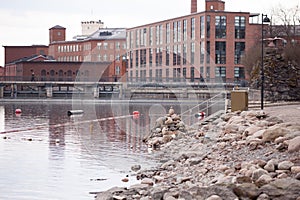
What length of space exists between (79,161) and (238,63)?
76.4 meters

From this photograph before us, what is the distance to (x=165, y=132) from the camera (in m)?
32.4

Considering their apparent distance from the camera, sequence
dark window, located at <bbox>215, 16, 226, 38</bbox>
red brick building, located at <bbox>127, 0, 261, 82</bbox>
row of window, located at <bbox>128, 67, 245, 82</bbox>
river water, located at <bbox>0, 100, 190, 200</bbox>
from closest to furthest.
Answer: river water, located at <bbox>0, 100, 190, 200</bbox> < red brick building, located at <bbox>127, 0, 261, 82</bbox> < row of window, located at <bbox>128, 67, 245, 82</bbox> < dark window, located at <bbox>215, 16, 226, 38</bbox>

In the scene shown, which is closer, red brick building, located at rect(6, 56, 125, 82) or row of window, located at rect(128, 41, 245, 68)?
row of window, located at rect(128, 41, 245, 68)

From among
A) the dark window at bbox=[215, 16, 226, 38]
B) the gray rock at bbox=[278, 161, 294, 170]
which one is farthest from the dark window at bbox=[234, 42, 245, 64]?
the gray rock at bbox=[278, 161, 294, 170]

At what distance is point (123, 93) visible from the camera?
105250 mm

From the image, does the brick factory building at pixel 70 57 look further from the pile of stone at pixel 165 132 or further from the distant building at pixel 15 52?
the pile of stone at pixel 165 132

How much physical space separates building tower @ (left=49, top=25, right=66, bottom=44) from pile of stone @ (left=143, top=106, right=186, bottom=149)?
130408 mm

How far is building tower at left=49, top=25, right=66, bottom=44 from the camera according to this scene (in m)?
163

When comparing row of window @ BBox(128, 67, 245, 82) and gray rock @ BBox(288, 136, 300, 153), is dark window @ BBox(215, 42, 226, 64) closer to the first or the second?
row of window @ BBox(128, 67, 245, 82)

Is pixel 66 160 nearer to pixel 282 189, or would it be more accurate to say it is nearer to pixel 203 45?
pixel 282 189

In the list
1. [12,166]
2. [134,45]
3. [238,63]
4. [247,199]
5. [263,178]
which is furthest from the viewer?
[134,45]

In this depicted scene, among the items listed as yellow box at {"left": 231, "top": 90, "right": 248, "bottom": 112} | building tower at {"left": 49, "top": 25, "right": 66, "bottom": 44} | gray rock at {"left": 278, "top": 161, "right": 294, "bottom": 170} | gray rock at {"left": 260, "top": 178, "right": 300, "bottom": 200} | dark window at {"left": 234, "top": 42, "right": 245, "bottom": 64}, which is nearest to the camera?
gray rock at {"left": 260, "top": 178, "right": 300, "bottom": 200}

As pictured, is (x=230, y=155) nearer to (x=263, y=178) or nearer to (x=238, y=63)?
(x=263, y=178)

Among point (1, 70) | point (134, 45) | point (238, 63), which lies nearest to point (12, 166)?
point (238, 63)
